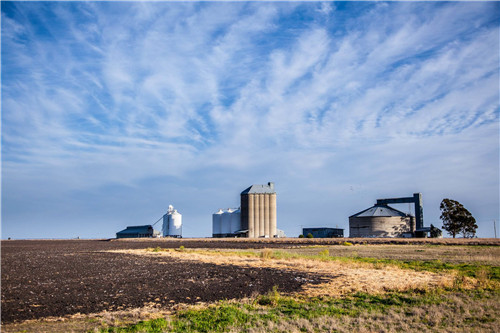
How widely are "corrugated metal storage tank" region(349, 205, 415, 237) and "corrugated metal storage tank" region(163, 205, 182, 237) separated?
2401 inches

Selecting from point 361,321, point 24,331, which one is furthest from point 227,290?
point 24,331

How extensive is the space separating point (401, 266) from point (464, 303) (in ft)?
48.5

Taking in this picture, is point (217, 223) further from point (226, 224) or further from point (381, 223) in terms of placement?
point (381, 223)

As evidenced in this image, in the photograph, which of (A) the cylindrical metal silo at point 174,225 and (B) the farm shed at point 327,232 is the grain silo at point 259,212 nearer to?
(B) the farm shed at point 327,232

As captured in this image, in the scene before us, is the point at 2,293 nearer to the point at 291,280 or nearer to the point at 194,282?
the point at 194,282

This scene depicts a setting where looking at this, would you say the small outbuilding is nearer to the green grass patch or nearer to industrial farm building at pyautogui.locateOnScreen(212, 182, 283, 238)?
industrial farm building at pyautogui.locateOnScreen(212, 182, 283, 238)

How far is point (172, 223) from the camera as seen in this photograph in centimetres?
13725

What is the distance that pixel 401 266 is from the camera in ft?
98.3

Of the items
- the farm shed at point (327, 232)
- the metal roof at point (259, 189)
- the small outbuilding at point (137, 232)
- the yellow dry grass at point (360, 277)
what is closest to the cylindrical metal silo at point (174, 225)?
the small outbuilding at point (137, 232)

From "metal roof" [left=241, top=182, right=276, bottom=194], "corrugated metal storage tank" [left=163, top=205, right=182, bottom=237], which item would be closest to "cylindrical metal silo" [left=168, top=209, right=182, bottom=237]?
"corrugated metal storage tank" [left=163, top=205, right=182, bottom=237]

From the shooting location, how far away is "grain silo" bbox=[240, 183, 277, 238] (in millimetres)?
110250

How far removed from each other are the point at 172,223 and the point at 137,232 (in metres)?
16.9

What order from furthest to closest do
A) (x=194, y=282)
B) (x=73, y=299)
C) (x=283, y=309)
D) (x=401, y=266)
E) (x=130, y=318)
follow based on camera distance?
(x=401, y=266)
(x=194, y=282)
(x=73, y=299)
(x=283, y=309)
(x=130, y=318)

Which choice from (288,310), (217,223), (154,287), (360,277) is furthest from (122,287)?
(217,223)
